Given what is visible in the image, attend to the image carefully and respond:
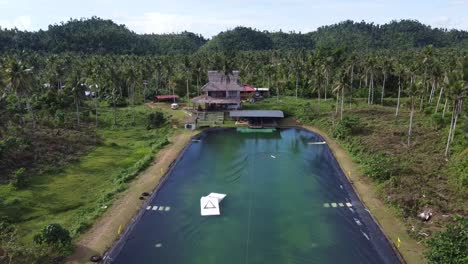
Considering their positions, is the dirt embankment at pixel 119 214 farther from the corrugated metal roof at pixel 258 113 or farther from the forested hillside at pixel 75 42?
the forested hillside at pixel 75 42

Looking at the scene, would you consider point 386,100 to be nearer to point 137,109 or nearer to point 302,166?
point 302,166

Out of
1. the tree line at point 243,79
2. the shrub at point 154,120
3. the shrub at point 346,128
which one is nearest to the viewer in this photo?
the tree line at point 243,79

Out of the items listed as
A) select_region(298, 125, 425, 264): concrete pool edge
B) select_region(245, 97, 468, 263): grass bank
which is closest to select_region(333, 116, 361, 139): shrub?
select_region(245, 97, 468, 263): grass bank

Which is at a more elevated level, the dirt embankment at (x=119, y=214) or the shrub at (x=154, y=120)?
the shrub at (x=154, y=120)

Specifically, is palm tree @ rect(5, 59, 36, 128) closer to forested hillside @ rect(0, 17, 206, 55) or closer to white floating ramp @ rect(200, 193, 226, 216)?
white floating ramp @ rect(200, 193, 226, 216)

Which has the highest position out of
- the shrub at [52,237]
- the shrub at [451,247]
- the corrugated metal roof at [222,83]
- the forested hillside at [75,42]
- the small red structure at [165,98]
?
the forested hillside at [75,42]

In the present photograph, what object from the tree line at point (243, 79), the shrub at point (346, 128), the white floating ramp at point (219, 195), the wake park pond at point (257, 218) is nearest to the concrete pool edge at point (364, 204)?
the wake park pond at point (257, 218)

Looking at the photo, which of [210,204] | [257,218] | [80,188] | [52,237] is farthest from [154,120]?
[52,237]
